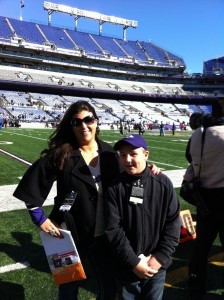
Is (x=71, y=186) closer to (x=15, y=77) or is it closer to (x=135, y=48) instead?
(x=15, y=77)

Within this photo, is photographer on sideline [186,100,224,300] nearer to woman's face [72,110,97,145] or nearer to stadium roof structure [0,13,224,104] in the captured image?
woman's face [72,110,97,145]

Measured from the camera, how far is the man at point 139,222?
7.05 feet

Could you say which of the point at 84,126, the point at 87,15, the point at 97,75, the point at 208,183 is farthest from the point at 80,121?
the point at 87,15

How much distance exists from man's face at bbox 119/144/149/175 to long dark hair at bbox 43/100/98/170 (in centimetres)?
44

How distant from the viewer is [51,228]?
94.8 inches

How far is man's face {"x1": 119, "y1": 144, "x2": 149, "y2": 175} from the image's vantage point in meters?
2.17

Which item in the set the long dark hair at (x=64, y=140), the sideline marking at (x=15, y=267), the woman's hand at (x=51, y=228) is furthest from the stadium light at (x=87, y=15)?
the woman's hand at (x=51, y=228)

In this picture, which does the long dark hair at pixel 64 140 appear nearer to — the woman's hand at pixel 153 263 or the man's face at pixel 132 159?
the man's face at pixel 132 159

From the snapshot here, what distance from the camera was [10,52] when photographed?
5959 centimetres

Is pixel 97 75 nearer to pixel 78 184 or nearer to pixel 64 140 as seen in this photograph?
pixel 64 140

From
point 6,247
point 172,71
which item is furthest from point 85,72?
point 6,247

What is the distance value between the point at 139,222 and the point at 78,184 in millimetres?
512

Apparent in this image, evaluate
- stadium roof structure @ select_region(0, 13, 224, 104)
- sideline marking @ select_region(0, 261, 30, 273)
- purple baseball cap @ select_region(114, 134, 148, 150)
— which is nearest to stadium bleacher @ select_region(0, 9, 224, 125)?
stadium roof structure @ select_region(0, 13, 224, 104)

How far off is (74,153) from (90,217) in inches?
18.5
